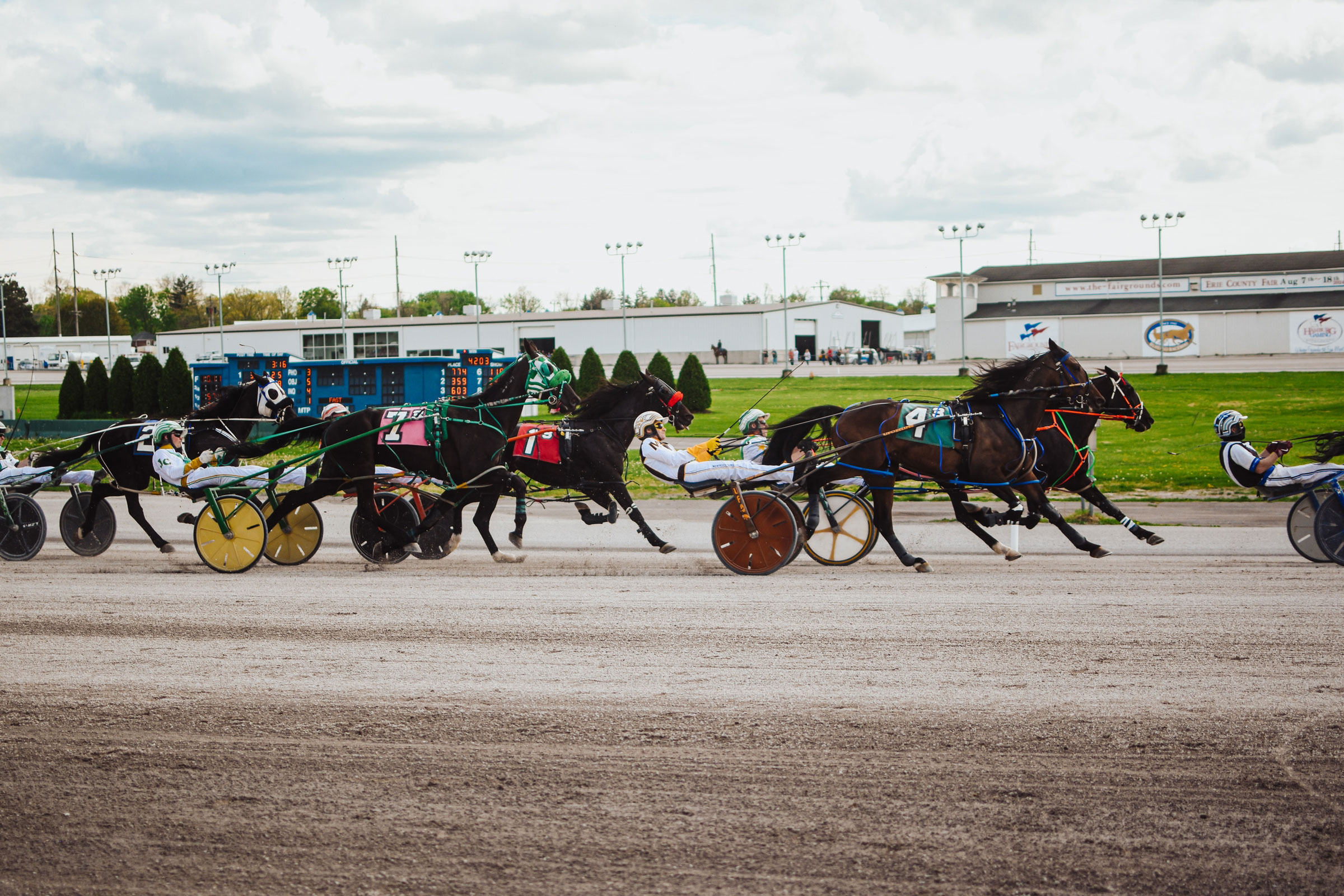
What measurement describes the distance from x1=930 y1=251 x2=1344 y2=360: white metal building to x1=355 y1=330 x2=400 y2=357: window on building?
32.7m

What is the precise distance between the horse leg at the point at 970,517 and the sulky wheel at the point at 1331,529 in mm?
2297

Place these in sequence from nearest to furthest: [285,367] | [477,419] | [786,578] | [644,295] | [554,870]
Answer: [554,870], [786,578], [477,419], [285,367], [644,295]

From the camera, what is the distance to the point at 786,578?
881 centimetres

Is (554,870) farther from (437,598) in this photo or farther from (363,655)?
(437,598)

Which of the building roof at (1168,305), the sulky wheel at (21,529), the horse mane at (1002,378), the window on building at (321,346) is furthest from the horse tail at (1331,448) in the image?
the window on building at (321,346)

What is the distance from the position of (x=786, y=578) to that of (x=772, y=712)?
3.62m

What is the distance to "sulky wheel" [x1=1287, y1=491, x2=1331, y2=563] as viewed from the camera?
29.7 ft

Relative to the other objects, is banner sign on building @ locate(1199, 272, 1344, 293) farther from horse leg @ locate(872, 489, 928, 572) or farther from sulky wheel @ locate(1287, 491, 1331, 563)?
horse leg @ locate(872, 489, 928, 572)

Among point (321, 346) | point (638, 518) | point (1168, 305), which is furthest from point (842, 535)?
point (321, 346)

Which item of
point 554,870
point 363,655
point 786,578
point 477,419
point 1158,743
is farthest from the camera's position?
point 477,419

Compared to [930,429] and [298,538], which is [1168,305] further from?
[298,538]

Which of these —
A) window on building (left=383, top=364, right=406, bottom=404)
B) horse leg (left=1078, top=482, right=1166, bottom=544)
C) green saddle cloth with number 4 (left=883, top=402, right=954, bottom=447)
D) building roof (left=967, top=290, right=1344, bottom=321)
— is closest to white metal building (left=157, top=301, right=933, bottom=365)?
building roof (left=967, top=290, right=1344, bottom=321)

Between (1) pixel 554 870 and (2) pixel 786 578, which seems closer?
(1) pixel 554 870

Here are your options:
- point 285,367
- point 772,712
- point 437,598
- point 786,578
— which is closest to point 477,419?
point 437,598
